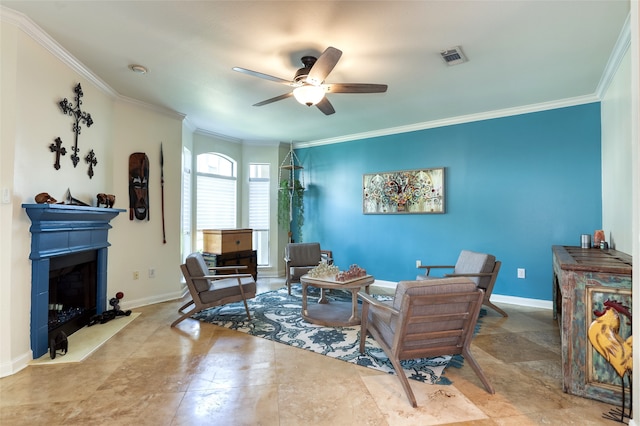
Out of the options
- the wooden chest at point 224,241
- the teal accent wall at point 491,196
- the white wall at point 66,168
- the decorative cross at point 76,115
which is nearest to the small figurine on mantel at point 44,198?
the white wall at point 66,168

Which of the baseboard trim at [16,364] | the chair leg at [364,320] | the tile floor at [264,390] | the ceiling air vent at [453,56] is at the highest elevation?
the ceiling air vent at [453,56]

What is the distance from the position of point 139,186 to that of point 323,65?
318 cm

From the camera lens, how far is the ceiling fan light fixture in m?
2.80

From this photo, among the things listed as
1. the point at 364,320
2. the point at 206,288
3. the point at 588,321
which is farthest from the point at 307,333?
the point at 588,321

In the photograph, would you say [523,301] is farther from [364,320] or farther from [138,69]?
[138,69]

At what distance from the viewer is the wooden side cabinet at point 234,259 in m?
5.08

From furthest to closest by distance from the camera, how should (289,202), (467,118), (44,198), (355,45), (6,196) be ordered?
(289,202) → (467,118) → (355,45) → (44,198) → (6,196)

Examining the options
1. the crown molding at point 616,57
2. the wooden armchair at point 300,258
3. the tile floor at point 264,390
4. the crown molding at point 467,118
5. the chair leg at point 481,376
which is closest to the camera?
the tile floor at point 264,390

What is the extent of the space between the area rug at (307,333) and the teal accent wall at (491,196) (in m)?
1.21

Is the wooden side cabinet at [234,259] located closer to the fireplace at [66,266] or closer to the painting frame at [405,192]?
the fireplace at [66,266]

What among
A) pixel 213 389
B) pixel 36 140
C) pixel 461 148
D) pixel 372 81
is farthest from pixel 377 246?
pixel 36 140

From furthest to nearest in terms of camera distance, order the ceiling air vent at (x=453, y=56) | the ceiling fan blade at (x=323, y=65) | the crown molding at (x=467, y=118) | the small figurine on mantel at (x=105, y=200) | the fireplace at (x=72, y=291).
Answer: the crown molding at (x=467, y=118), the small figurine on mantel at (x=105, y=200), the fireplace at (x=72, y=291), the ceiling air vent at (x=453, y=56), the ceiling fan blade at (x=323, y=65)

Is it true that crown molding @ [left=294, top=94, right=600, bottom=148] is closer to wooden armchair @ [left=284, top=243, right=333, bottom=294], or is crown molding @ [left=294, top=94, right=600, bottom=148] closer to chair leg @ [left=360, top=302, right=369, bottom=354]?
wooden armchair @ [left=284, top=243, right=333, bottom=294]

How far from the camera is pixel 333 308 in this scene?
4.23m
